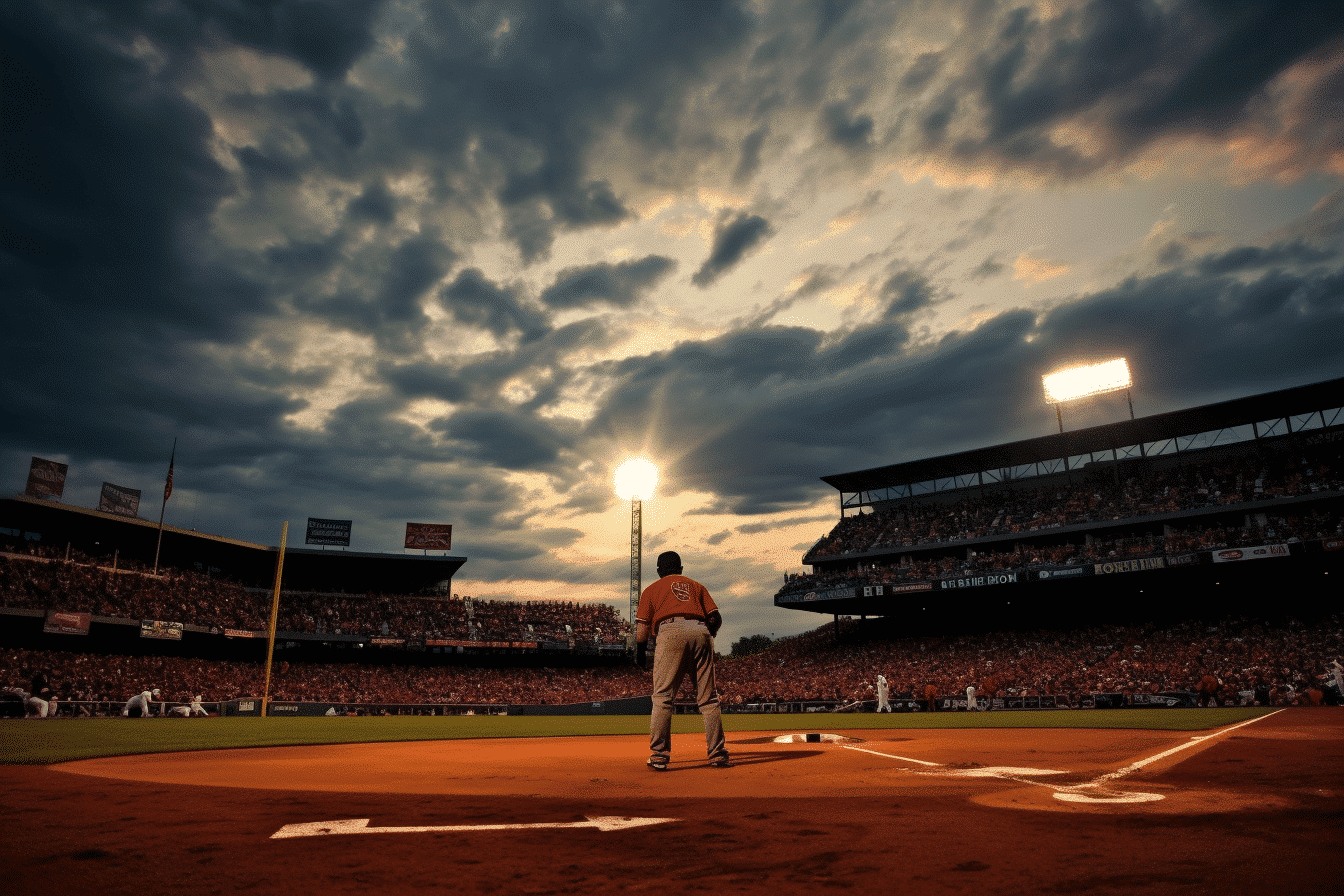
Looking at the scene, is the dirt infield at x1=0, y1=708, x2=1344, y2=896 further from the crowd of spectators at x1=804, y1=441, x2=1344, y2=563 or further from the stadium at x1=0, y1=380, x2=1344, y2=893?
the crowd of spectators at x1=804, y1=441, x2=1344, y2=563

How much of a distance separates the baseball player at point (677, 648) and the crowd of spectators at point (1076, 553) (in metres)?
35.7

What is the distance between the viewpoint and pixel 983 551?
Result: 44.7 meters

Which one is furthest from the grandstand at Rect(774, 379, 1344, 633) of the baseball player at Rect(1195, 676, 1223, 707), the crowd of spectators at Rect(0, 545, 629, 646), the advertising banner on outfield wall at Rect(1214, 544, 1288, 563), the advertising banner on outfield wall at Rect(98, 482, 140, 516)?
the advertising banner on outfield wall at Rect(98, 482, 140, 516)

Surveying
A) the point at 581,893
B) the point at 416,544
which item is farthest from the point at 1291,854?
the point at 416,544

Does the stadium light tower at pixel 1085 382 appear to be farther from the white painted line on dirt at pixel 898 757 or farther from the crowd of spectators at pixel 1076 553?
the white painted line on dirt at pixel 898 757

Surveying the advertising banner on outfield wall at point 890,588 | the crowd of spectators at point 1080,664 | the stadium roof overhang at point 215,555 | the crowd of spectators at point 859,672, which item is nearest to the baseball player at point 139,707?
the crowd of spectators at point 859,672

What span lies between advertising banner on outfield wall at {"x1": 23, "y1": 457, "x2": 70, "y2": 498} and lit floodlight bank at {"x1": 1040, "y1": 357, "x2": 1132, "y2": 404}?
58.4m

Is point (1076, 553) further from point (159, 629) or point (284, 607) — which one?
point (284, 607)

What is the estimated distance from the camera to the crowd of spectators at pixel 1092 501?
3681 centimetres

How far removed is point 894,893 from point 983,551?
46.2 meters

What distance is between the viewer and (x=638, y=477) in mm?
51469

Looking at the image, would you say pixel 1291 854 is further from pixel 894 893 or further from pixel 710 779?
pixel 710 779

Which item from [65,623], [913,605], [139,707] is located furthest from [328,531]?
[913,605]

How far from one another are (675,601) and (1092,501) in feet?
139
